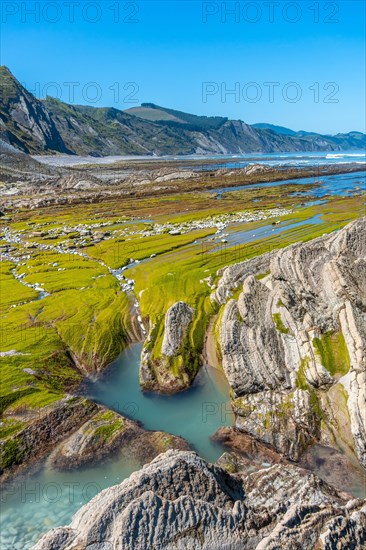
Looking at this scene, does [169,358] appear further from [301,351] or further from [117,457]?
[301,351]

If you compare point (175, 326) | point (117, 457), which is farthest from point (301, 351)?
point (117, 457)

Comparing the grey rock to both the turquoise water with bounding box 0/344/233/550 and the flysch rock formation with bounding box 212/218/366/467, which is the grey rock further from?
the flysch rock formation with bounding box 212/218/366/467

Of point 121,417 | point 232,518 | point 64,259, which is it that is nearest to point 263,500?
point 232,518

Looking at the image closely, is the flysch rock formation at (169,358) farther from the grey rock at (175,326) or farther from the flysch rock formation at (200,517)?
the flysch rock formation at (200,517)

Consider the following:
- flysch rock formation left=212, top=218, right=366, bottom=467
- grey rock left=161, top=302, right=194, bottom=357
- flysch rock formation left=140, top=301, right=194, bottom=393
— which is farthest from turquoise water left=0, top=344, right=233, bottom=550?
grey rock left=161, top=302, right=194, bottom=357

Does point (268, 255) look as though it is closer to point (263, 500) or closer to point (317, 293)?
point (317, 293)

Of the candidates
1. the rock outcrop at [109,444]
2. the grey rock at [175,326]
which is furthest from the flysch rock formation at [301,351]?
the rock outcrop at [109,444]
